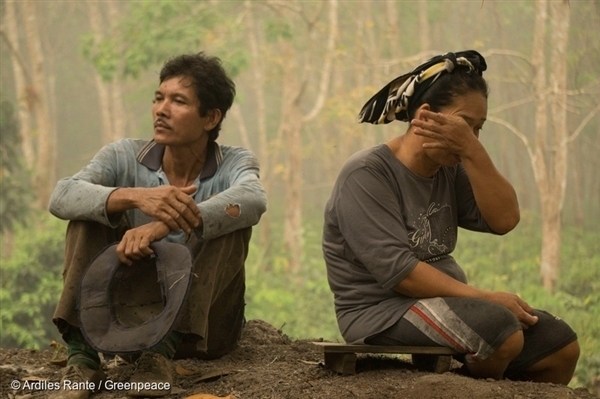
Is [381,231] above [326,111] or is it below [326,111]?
below

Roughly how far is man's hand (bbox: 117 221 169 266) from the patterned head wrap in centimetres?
98

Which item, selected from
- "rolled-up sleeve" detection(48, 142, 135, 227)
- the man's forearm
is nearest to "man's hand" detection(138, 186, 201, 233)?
"rolled-up sleeve" detection(48, 142, 135, 227)

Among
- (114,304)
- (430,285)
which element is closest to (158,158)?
(114,304)

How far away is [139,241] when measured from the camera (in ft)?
10.3

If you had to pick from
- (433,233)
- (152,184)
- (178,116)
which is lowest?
(433,233)

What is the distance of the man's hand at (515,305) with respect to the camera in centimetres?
304

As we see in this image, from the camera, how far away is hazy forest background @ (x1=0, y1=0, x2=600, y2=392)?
35.1ft

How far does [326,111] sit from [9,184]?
697 centimetres

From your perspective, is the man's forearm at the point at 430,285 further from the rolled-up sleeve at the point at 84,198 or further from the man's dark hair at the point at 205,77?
the man's dark hair at the point at 205,77

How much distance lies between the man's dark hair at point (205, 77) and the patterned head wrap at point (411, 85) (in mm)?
936

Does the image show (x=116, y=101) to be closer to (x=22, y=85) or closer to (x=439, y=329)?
(x=22, y=85)

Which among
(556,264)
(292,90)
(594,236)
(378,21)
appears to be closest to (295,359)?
(556,264)

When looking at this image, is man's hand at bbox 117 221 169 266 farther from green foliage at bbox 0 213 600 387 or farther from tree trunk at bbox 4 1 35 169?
tree trunk at bbox 4 1 35 169

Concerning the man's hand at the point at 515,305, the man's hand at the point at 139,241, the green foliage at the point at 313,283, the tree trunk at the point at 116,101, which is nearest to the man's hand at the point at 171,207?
the man's hand at the point at 139,241
